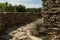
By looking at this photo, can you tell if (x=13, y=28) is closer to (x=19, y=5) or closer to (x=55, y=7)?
(x=55, y=7)

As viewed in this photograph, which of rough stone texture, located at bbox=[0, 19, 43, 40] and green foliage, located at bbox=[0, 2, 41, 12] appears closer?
rough stone texture, located at bbox=[0, 19, 43, 40]

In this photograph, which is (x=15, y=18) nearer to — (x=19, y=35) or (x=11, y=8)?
(x=19, y=35)

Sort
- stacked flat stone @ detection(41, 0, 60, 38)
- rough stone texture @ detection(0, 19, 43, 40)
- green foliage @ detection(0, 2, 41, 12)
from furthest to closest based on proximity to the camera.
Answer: green foliage @ detection(0, 2, 41, 12) → rough stone texture @ detection(0, 19, 43, 40) → stacked flat stone @ detection(41, 0, 60, 38)

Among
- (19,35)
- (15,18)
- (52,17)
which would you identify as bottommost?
(19,35)

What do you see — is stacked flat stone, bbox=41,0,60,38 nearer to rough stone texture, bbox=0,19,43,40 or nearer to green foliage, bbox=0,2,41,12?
rough stone texture, bbox=0,19,43,40

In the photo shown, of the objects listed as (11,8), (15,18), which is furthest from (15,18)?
(11,8)

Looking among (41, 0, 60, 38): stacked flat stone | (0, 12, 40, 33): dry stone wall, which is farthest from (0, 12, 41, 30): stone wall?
(41, 0, 60, 38): stacked flat stone

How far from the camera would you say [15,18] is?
1020 centimetres

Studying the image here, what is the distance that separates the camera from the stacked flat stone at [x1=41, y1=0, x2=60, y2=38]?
4.46m

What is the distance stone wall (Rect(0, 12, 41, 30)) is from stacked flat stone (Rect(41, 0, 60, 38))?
14.9 ft

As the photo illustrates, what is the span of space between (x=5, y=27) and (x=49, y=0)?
493 cm

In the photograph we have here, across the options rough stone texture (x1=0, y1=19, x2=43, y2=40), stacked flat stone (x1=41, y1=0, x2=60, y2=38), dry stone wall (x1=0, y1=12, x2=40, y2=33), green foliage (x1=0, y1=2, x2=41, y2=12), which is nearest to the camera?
stacked flat stone (x1=41, y1=0, x2=60, y2=38)

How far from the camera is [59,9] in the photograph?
14.7ft

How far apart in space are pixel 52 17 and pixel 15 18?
5714mm
